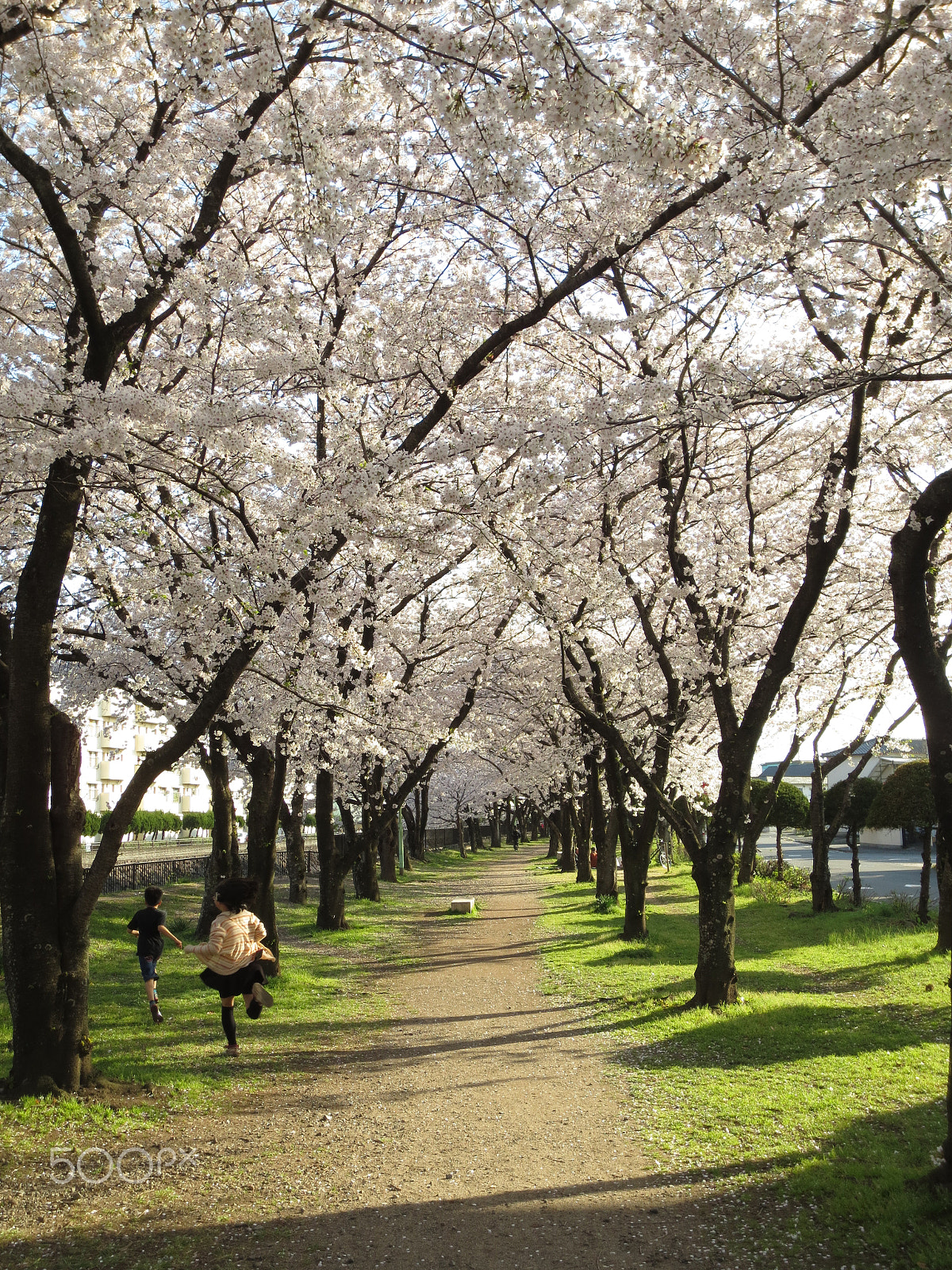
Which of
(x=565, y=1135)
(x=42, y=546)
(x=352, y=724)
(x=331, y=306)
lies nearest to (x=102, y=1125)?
(x=565, y=1135)

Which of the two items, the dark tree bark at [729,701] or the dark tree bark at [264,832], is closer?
the dark tree bark at [729,701]

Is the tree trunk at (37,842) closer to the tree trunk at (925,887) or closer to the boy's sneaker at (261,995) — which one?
the boy's sneaker at (261,995)

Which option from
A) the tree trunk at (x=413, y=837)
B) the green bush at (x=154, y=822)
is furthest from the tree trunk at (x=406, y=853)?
the green bush at (x=154, y=822)

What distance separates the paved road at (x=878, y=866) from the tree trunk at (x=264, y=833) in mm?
14502

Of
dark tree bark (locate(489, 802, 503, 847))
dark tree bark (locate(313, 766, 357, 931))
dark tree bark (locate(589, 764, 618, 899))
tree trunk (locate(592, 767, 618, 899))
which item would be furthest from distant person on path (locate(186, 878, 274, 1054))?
dark tree bark (locate(489, 802, 503, 847))

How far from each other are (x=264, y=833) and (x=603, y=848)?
11405 millimetres

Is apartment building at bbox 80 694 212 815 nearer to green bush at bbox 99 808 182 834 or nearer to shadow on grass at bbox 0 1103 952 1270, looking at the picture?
green bush at bbox 99 808 182 834

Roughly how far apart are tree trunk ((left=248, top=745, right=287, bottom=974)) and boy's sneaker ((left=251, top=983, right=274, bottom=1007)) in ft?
11.3

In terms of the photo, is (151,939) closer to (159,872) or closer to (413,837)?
(159,872)

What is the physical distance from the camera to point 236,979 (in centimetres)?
733

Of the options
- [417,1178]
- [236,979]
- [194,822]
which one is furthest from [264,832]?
[194,822]

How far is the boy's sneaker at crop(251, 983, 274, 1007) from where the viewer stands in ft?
22.6

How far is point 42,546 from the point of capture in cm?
633

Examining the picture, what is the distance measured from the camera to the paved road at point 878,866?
2494cm
